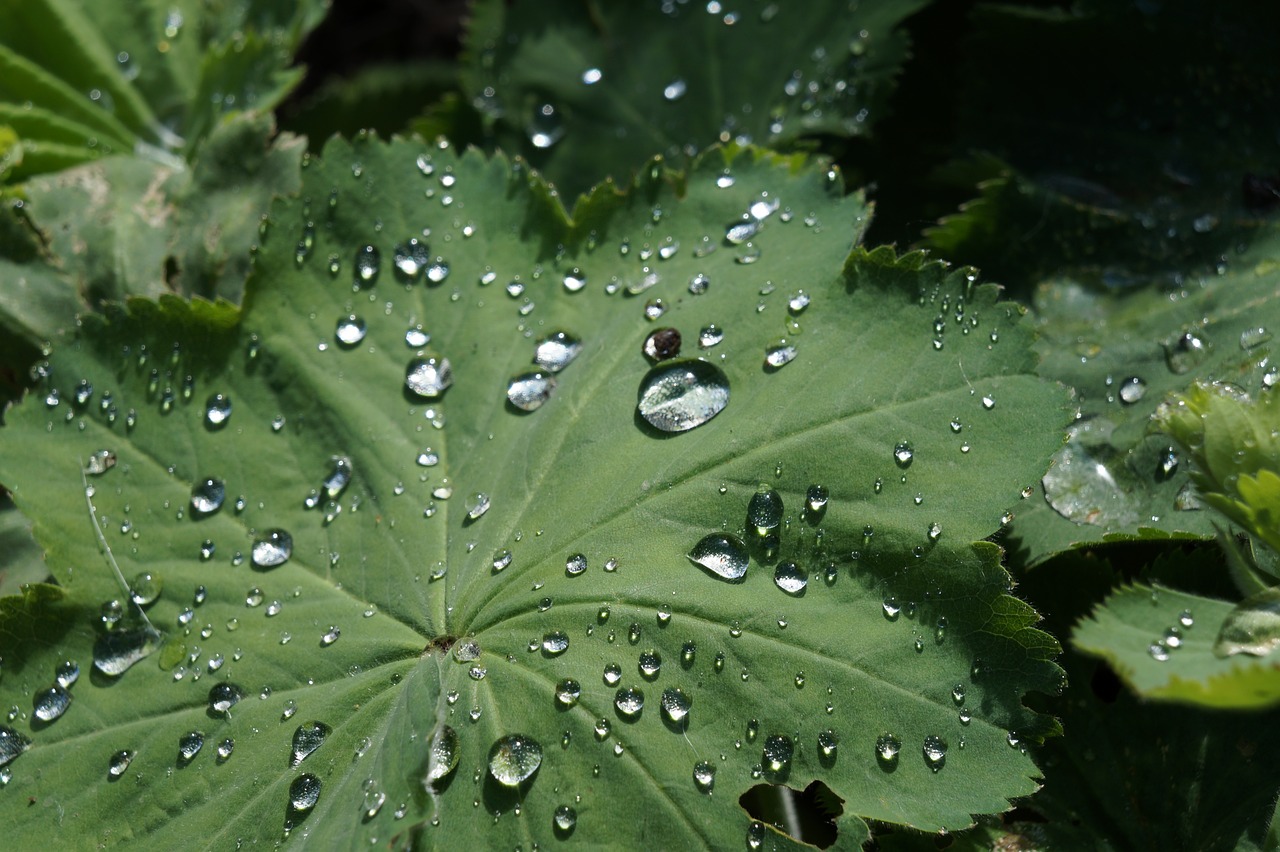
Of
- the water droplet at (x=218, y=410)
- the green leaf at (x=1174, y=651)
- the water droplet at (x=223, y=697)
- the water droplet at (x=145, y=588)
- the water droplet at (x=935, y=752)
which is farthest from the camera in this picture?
the water droplet at (x=218, y=410)

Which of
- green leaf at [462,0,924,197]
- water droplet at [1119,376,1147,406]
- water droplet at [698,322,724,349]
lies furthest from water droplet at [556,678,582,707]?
green leaf at [462,0,924,197]

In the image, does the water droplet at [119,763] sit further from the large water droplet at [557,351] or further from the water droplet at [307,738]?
the large water droplet at [557,351]

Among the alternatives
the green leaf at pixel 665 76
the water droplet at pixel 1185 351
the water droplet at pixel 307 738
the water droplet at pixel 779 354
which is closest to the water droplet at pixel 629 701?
the water droplet at pixel 307 738

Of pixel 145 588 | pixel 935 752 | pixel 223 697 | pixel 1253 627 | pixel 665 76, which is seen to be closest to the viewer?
pixel 1253 627

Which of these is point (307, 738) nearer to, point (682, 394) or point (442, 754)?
point (442, 754)

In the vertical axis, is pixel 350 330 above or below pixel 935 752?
above

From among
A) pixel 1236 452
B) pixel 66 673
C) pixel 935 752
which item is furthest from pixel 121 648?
pixel 1236 452

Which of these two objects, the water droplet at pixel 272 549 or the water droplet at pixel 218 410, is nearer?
the water droplet at pixel 272 549
